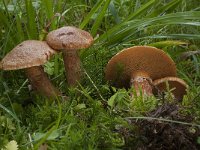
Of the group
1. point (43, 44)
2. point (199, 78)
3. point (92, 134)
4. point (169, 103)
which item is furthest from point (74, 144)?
point (199, 78)

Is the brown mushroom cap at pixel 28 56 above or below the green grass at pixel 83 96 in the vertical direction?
above

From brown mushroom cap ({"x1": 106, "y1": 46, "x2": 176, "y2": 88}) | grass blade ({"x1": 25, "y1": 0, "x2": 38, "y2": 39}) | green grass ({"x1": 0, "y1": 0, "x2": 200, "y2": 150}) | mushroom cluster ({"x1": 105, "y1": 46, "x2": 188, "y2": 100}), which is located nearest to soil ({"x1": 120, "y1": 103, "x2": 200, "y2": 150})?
green grass ({"x1": 0, "y1": 0, "x2": 200, "y2": 150})

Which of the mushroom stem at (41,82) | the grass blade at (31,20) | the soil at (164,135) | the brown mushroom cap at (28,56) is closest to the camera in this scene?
the soil at (164,135)

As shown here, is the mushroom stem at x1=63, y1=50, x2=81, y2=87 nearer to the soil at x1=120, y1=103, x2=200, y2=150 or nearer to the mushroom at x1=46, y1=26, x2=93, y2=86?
the mushroom at x1=46, y1=26, x2=93, y2=86

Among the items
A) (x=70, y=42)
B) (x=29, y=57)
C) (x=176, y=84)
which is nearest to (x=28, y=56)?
(x=29, y=57)

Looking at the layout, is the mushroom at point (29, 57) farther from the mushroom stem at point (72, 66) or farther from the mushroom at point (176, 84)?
the mushroom at point (176, 84)

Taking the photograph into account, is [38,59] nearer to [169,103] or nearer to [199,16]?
[169,103]

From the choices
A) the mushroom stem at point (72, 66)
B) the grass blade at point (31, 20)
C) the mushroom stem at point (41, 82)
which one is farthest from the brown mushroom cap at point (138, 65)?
the grass blade at point (31, 20)
